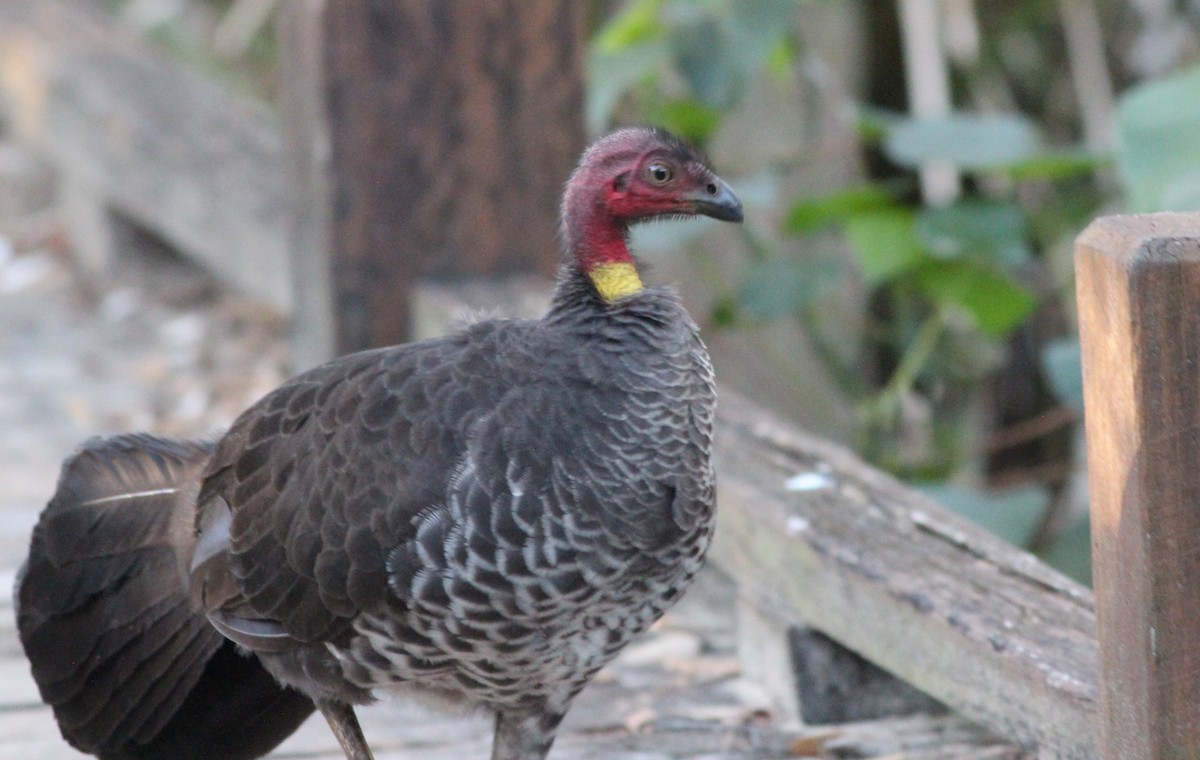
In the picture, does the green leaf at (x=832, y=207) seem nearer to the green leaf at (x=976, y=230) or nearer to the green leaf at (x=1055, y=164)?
the green leaf at (x=976, y=230)

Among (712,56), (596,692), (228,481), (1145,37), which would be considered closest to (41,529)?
(228,481)

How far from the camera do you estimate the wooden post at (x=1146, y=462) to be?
1952 millimetres

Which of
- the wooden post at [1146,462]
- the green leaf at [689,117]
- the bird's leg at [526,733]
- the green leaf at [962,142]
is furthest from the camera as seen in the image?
the green leaf at [689,117]

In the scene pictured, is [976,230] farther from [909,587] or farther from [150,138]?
[150,138]

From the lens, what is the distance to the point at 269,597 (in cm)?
264

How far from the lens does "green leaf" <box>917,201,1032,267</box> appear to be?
439cm

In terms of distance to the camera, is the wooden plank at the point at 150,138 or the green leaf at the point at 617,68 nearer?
the green leaf at the point at 617,68

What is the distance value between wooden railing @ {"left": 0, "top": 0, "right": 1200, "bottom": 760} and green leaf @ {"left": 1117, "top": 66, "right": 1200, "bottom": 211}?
1.06 m

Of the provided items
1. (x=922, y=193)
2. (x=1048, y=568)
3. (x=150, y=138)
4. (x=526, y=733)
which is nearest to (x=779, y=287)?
(x=922, y=193)

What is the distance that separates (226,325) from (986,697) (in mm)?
4010

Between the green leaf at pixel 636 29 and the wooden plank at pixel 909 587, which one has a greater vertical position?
the green leaf at pixel 636 29

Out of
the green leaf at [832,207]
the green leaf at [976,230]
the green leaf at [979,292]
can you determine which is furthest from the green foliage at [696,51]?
the green leaf at [979,292]

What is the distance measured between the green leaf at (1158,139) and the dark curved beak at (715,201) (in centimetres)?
146

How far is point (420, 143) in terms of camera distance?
14.4ft
